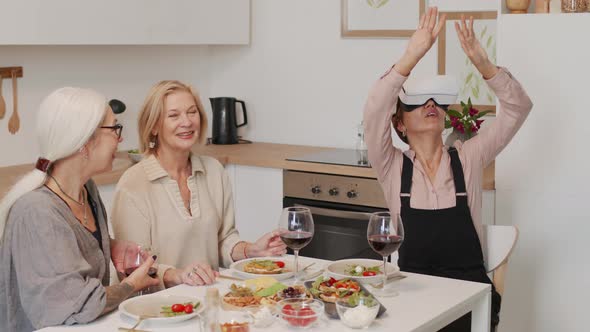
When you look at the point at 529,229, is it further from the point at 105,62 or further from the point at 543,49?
the point at 105,62

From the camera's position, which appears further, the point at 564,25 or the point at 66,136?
the point at 564,25

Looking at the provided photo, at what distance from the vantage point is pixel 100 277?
8.55ft

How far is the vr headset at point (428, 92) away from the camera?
3.04 metres

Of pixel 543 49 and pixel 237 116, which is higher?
pixel 543 49

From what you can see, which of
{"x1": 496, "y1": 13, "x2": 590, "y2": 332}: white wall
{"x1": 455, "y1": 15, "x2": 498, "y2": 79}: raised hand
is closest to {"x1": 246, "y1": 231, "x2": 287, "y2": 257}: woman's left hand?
{"x1": 455, "y1": 15, "x2": 498, "y2": 79}: raised hand

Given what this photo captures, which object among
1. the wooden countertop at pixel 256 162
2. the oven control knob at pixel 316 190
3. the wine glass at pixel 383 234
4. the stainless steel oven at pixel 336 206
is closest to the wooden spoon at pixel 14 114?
the wooden countertop at pixel 256 162

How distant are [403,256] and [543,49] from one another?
1036 mm

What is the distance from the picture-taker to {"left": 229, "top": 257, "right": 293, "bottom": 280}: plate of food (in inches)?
107

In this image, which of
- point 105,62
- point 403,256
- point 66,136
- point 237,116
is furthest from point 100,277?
point 237,116

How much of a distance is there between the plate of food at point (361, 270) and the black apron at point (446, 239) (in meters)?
0.32

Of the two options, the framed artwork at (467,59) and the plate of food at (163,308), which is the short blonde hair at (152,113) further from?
the framed artwork at (467,59)

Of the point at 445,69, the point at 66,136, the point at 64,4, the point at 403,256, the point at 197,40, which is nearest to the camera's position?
the point at 66,136

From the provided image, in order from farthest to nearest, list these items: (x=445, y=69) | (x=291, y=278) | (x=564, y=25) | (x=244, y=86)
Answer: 1. (x=244, y=86)
2. (x=445, y=69)
3. (x=564, y=25)
4. (x=291, y=278)

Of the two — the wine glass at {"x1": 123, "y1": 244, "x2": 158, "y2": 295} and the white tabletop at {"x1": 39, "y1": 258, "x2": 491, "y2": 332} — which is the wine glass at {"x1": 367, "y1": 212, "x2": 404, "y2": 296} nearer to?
the white tabletop at {"x1": 39, "y1": 258, "x2": 491, "y2": 332}
